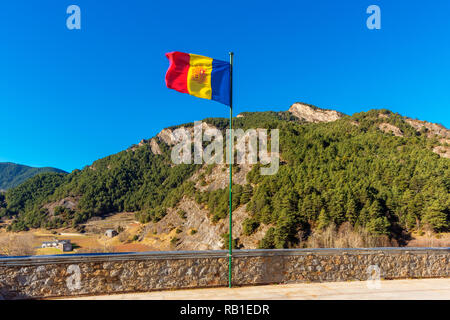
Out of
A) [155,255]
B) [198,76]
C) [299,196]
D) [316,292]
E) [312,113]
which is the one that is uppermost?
[312,113]

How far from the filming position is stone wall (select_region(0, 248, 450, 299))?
19.4 feet

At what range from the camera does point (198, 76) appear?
23.6ft

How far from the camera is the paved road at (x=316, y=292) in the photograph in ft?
20.1

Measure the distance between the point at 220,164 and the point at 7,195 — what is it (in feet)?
391

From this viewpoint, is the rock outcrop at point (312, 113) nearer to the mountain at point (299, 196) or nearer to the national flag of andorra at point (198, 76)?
the mountain at point (299, 196)

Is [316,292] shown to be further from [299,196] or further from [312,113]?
[312,113]

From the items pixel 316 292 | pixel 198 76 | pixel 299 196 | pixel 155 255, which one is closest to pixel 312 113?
pixel 299 196

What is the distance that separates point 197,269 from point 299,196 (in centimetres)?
4866

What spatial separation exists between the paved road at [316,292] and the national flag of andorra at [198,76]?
481 cm

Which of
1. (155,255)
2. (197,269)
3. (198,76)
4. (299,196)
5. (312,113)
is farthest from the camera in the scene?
(312,113)

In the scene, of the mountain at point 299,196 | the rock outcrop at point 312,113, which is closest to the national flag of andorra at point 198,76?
the mountain at point 299,196

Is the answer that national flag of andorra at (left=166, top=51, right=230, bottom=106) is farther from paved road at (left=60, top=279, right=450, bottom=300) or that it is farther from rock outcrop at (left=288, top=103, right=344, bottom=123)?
rock outcrop at (left=288, top=103, right=344, bottom=123)

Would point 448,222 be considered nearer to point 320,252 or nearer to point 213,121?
point 320,252

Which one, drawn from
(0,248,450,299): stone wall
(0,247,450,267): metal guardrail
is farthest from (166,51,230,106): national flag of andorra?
(0,248,450,299): stone wall
